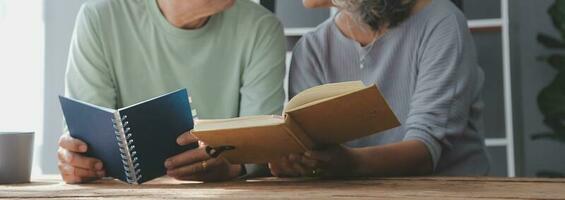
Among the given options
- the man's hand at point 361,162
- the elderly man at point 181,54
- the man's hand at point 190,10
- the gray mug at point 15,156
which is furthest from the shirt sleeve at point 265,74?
the gray mug at point 15,156

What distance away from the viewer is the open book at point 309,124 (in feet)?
3.73

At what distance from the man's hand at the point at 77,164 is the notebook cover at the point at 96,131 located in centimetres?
1

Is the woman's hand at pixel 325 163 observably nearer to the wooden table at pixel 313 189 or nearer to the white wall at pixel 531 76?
the wooden table at pixel 313 189

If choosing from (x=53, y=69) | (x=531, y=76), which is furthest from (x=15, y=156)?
(x=531, y=76)

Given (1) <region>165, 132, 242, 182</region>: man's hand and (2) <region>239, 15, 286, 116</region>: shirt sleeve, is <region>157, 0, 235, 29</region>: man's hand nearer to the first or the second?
(2) <region>239, 15, 286, 116</region>: shirt sleeve

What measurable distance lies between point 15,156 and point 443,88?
2.84 feet

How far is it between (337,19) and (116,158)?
69cm

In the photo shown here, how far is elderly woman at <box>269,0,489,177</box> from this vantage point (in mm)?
1456

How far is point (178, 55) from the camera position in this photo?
1.77 meters

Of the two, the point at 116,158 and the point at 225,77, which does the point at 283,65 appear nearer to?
the point at 225,77

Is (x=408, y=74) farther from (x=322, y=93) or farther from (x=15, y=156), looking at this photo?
(x=15, y=156)

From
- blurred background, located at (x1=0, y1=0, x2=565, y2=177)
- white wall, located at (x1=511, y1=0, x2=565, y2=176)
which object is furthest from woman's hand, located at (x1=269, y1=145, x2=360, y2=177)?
white wall, located at (x1=511, y1=0, x2=565, y2=176)

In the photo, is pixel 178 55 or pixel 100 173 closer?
pixel 100 173

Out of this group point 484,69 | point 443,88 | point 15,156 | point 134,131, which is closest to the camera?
point 134,131
